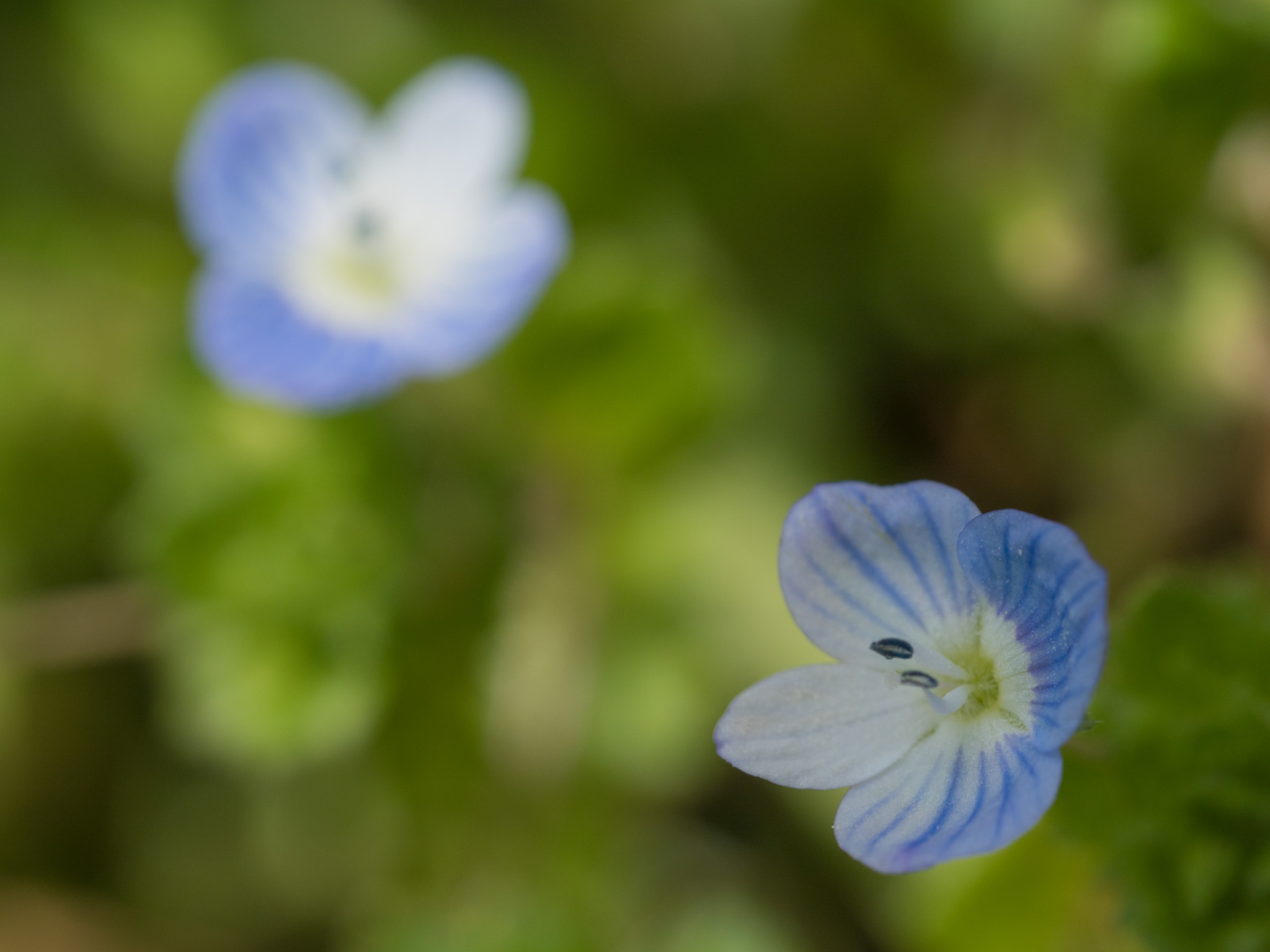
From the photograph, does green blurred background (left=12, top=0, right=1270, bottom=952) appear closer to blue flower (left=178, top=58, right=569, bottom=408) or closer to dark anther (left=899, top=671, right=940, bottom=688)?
blue flower (left=178, top=58, right=569, bottom=408)

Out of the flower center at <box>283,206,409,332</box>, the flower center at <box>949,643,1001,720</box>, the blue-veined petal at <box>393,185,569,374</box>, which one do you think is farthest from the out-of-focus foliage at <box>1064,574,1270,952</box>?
the flower center at <box>283,206,409,332</box>

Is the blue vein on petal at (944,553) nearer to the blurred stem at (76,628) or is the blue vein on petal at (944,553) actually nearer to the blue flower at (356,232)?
the blue flower at (356,232)

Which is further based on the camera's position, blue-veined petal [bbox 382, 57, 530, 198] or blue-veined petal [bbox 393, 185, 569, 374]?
blue-veined petal [bbox 382, 57, 530, 198]

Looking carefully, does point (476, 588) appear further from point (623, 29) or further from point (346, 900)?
point (623, 29)

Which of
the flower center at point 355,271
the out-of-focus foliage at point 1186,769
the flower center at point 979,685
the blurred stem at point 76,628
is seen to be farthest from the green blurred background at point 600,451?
the flower center at point 979,685

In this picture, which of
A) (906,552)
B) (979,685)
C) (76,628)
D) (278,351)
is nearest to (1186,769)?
(979,685)

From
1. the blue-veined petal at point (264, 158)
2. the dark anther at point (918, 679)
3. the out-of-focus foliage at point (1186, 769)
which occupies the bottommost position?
the out-of-focus foliage at point (1186, 769)

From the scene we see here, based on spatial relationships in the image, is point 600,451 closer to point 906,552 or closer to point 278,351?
point 278,351
